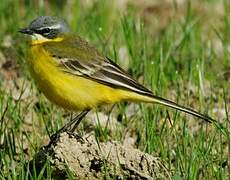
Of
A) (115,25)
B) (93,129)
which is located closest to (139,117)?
(93,129)

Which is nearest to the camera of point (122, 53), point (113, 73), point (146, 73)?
point (113, 73)

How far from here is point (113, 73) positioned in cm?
730

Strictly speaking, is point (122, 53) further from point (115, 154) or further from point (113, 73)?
point (115, 154)

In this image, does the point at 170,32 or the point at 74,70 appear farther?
the point at 170,32

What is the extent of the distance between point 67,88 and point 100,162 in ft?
3.74

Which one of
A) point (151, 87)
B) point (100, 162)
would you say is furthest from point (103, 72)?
point (100, 162)

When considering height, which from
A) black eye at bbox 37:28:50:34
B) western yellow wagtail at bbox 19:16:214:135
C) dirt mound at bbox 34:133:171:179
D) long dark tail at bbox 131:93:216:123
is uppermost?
black eye at bbox 37:28:50:34

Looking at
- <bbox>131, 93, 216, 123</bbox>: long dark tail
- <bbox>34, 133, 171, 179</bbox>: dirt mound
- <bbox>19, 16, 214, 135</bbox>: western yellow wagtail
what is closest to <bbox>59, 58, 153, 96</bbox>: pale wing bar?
<bbox>19, 16, 214, 135</bbox>: western yellow wagtail

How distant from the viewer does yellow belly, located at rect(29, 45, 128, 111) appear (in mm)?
7137

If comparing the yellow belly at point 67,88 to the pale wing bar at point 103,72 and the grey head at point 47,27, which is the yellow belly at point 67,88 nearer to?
the pale wing bar at point 103,72

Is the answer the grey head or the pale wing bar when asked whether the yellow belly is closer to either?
the pale wing bar

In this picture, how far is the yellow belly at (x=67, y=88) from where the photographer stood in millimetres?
7137

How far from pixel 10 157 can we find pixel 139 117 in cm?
154

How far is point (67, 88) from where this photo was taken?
718 centimetres
